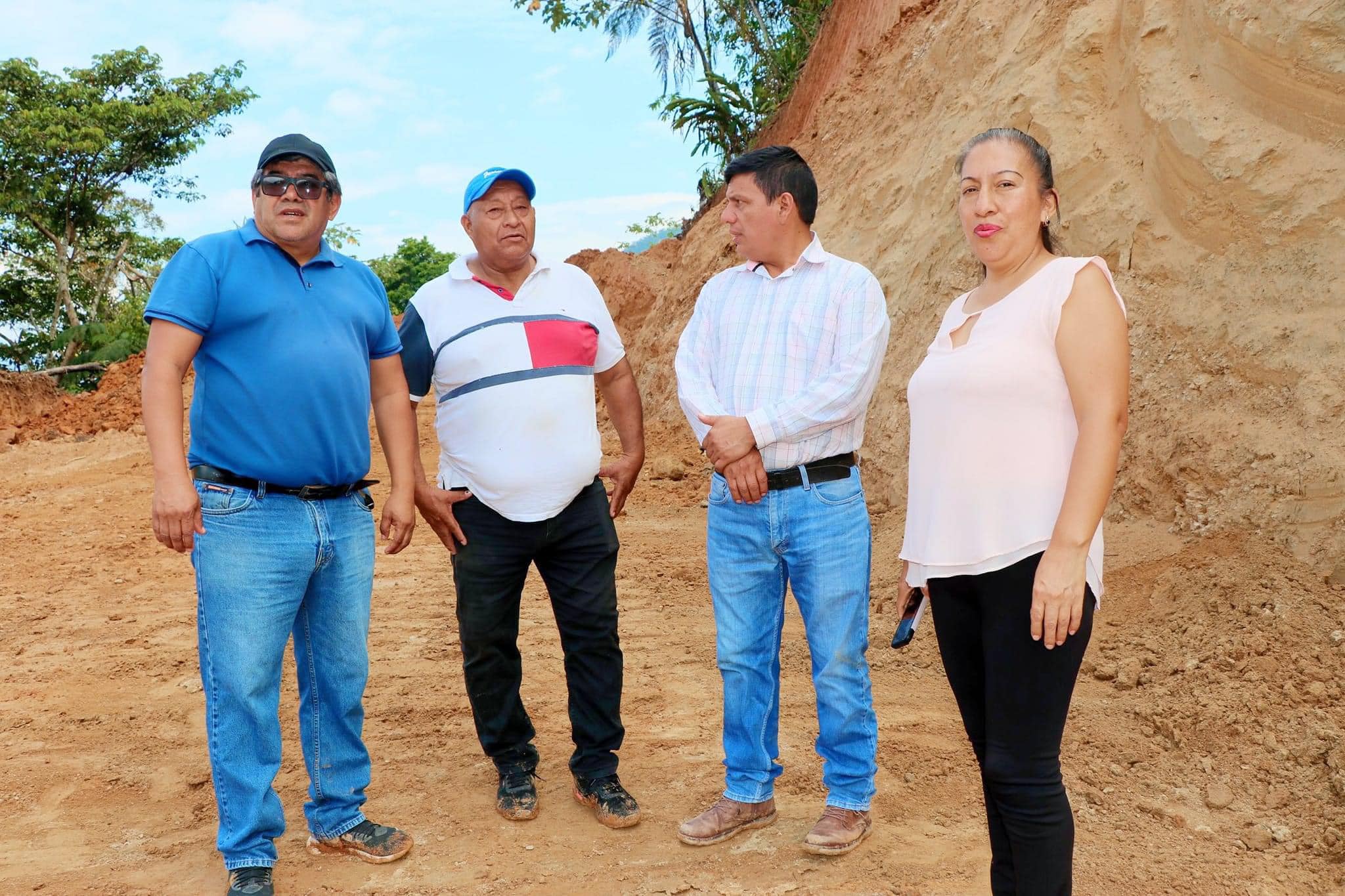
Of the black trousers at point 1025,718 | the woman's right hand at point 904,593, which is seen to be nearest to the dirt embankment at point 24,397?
the woman's right hand at point 904,593

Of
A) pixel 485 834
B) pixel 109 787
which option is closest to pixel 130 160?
pixel 109 787

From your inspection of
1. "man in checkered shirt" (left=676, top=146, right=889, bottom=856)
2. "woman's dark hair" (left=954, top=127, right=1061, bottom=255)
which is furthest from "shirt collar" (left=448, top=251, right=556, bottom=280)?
"woman's dark hair" (left=954, top=127, right=1061, bottom=255)

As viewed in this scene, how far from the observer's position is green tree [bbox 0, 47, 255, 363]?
A: 1833cm

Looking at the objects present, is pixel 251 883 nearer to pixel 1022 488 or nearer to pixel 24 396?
pixel 1022 488

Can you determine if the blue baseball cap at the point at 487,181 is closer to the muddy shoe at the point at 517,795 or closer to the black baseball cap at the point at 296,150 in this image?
the black baseball cap at the point at 296,150

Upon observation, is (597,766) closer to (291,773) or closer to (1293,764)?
(291,773)

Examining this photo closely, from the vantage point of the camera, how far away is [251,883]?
10.5 ft

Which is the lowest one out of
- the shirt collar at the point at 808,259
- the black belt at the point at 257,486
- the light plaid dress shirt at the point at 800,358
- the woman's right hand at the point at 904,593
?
the woman's right hand at the point at 904,593

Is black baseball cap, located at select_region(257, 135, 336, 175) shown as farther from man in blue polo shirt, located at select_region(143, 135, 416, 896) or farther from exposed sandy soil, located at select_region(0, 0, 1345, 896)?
exposed sandy soil, located at select_region(0, 0, 1345, 896)

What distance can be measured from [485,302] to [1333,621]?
146 inches

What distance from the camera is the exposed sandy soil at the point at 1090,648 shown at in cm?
352

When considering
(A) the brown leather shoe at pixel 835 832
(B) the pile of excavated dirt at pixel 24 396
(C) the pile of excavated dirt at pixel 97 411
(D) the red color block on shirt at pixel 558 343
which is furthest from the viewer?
(B) the pile of excavated dirt at pixel 24 396

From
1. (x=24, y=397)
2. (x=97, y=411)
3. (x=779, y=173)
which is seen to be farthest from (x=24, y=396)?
(x=779, y=173)

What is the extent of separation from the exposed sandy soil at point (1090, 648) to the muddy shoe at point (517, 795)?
0.19ft
